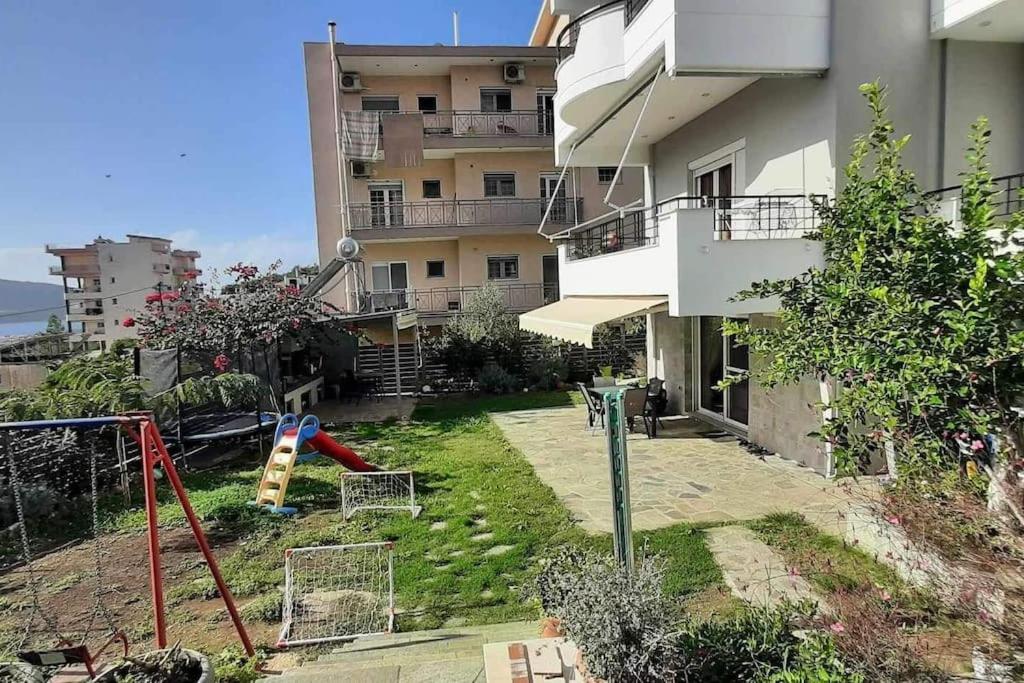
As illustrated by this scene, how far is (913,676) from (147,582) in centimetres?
923

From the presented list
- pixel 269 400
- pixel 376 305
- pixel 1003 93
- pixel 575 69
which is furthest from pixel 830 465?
pixel 376 305

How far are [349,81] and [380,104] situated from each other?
1969 millimetres

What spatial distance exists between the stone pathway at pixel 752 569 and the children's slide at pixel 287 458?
7.72 meters

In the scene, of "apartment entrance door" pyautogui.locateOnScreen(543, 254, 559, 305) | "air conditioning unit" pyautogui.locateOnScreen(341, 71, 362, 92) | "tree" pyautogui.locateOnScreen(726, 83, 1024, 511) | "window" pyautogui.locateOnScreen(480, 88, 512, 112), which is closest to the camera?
"tree" pyautogui.locateOnScreen(726, 83, 1024, 511)

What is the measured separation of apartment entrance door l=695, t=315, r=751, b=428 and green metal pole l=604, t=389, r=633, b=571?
1099cm

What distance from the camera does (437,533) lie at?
953 centimetres

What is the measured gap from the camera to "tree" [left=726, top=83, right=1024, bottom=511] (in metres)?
4.85

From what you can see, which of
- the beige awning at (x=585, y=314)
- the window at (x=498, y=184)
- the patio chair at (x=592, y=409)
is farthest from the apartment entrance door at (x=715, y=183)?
the window at (x=498, y=184)

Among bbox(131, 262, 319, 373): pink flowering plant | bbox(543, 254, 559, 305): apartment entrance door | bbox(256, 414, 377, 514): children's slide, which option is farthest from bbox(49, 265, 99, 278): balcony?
bbox(256, 414, 377, 514): children's slide

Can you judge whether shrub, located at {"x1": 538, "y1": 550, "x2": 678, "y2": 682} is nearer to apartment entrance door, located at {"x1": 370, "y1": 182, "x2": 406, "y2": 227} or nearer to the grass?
the grass

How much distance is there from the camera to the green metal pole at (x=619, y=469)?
4660 mm

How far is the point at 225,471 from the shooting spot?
13844 mm

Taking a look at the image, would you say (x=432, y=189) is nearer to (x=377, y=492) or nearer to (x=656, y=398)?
(x=656, y=398)

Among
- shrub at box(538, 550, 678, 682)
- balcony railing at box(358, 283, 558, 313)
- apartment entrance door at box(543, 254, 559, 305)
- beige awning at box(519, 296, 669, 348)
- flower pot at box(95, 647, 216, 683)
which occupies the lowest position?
flower pot at box(95, 647, 216, 683)
